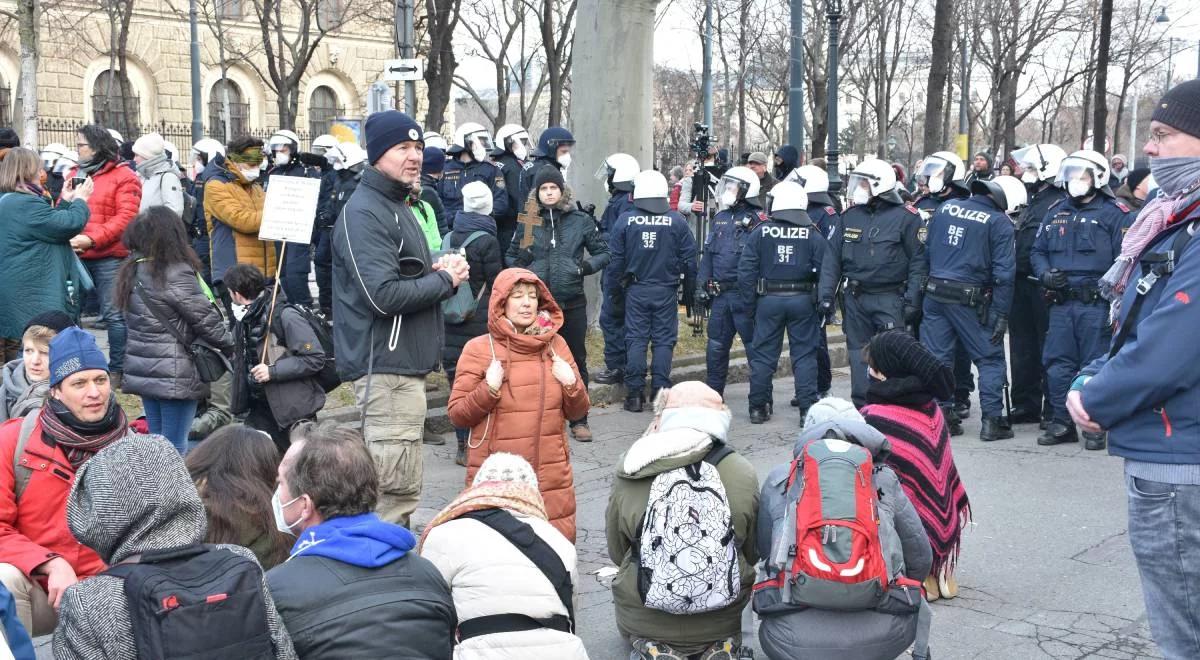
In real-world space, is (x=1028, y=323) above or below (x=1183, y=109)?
below

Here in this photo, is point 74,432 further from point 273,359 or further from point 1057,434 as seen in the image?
point 1057,434

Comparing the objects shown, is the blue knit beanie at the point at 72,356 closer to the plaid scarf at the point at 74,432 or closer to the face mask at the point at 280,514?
the plaid scarf at the point at 74,432

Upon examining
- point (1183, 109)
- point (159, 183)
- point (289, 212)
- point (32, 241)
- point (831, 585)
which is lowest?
point (831, 585)

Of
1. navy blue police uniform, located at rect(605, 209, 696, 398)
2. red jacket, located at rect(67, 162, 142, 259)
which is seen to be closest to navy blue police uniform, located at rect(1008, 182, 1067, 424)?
navy blue police uniform, located at rect(605, 209, 696, 398)

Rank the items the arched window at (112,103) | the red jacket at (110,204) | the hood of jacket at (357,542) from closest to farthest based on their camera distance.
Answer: the hood of jacket at (357,542)
the red jacket at (110,204)
the arched window at (112,103)

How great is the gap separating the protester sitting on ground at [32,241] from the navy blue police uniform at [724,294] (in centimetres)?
517

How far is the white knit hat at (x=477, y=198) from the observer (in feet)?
31.1

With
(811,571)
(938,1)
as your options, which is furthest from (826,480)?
(938,1)

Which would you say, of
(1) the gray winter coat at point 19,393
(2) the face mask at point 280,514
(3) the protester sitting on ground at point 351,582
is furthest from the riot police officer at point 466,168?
(3) the protester sitting on ground at point 351,582

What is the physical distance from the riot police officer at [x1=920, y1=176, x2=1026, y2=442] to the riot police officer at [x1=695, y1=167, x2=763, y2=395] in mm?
1578

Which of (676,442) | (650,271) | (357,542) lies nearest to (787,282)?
(650,271)

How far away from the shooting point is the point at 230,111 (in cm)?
4228

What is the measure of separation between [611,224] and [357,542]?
9679 mm

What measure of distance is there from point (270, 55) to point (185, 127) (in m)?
11.8
